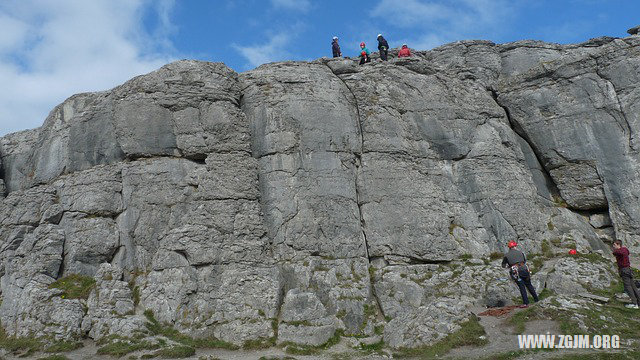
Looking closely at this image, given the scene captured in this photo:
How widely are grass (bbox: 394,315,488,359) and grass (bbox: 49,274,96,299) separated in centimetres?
1709

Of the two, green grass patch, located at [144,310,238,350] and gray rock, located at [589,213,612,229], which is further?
gray rock, located at [589,213,612,229]

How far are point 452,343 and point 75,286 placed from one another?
793 inches

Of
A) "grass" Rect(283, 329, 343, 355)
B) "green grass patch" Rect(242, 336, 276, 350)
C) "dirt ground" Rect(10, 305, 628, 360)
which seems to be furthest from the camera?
"green grass patch" Rect(242, 336, 276, 350)

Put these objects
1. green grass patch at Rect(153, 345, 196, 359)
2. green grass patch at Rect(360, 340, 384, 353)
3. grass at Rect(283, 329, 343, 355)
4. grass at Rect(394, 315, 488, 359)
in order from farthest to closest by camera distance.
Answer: grass at Rect(283, 329, 343, 355), green grass patch at Rect(360, 340, 384, 353), green grass patch at Rect(153, 345, 196, 359), grass at Rect(394, 315, 488, 359)

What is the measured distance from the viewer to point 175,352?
21812 millimetres

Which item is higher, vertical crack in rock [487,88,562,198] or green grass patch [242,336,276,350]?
vertical crack in rock [487,88,562,198]

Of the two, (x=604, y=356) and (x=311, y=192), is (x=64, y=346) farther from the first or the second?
(x=604, y=356)

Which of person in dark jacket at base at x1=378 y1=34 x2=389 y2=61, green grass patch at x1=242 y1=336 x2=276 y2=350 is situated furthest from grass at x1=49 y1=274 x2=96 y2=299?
person in dark jacket at base at x1=378 y1=34 x2=389 y2=61

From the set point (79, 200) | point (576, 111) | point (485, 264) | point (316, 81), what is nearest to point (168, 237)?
point (79, 200)

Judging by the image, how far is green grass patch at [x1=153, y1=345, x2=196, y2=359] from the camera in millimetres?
21703

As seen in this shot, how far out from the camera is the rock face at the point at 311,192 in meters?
26.2

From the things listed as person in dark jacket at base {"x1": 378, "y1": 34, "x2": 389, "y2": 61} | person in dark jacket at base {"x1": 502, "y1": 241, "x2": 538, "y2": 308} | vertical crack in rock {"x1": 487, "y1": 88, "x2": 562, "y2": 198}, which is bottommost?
person in dark jacket at base {"x1": 502, "y1": 241, "x2": 538, "y2": 308}

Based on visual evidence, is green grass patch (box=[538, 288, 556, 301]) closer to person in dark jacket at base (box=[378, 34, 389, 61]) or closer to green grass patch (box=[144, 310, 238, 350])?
green grass patch (box=[144, 310, 238, 350])

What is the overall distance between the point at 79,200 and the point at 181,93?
9.19m
